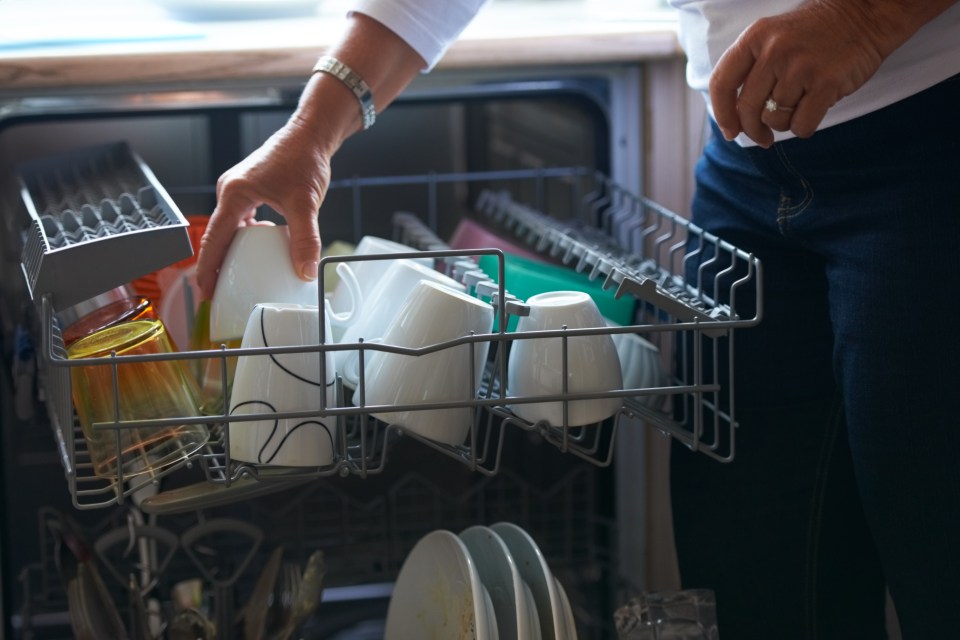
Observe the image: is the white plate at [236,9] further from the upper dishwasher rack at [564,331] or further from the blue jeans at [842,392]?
the blue jeans at [842,392]

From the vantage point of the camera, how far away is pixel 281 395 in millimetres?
788

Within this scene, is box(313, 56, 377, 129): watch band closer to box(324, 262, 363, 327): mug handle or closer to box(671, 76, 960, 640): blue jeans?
box(324, 262, 363, 327): mug handle

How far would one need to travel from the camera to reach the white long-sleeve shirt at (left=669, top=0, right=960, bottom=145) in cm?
79

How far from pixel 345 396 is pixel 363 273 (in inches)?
5.8

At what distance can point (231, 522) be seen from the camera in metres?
1.14

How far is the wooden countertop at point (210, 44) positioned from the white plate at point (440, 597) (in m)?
0.51

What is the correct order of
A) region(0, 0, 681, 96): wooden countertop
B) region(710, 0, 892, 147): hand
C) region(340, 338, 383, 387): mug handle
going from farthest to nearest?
region(0, 0, 681, 96): wooden countertop → region(340, 338, 383, 387): mug handle → region(710, 0, 892, 147): hand

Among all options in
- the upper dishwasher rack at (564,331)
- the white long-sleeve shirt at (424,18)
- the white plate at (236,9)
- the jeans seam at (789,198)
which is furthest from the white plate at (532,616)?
the white plate at (236,9)

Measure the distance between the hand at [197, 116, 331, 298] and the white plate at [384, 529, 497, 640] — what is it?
27cm

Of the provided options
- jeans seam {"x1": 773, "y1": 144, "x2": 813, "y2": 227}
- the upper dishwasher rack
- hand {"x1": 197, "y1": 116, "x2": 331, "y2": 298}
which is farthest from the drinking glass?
jeans seam {"x1": 773, "y1": 144, "x2": 813, "y2": 227}

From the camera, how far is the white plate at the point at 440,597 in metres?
0.90

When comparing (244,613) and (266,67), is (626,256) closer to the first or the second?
(266,67)

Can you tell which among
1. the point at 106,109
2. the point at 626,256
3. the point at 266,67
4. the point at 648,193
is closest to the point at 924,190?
the point at 626,256

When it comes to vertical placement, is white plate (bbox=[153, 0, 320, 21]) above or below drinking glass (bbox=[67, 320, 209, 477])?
above
